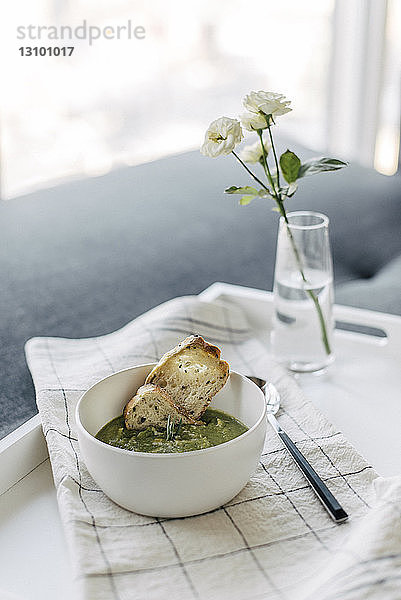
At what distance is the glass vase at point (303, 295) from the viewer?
99 centimetres

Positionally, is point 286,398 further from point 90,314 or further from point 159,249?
point 159,249

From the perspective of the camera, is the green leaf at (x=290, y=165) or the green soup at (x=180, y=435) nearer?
the green soup at (x=180, y=435)

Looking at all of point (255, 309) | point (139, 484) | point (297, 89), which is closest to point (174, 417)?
point (139, 484)

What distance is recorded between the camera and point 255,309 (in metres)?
1.16

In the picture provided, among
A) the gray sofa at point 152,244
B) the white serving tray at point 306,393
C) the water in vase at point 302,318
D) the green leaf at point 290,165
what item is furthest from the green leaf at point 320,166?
the gray sofa at point 152,244


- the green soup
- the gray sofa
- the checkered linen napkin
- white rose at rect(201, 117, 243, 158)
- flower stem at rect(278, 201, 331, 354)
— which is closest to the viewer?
the checkered linen napkin

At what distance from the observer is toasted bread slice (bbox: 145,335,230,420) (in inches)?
30.6

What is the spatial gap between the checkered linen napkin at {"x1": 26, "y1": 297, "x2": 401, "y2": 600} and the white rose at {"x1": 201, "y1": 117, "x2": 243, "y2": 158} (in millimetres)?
315

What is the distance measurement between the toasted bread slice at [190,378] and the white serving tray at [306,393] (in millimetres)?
161

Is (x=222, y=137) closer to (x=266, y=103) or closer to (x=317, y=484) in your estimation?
(x=266, y=103)

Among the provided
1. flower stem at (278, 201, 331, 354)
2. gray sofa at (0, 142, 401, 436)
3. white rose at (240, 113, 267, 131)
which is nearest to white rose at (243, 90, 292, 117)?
white rose at (240, 113, 267, 131)

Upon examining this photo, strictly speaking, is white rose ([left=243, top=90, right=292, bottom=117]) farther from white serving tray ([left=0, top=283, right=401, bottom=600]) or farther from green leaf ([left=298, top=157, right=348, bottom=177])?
white serving tray ([left=0, top=283, right=401, bottom=600])

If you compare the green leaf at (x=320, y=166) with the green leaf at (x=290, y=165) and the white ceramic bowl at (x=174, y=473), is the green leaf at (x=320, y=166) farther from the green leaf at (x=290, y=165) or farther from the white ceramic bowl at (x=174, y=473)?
the white ceramic bowl at (x=174, y=473)

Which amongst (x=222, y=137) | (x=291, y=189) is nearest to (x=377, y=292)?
(x=291, y=189)
